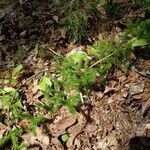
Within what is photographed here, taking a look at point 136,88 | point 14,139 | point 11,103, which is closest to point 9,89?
point 11,103

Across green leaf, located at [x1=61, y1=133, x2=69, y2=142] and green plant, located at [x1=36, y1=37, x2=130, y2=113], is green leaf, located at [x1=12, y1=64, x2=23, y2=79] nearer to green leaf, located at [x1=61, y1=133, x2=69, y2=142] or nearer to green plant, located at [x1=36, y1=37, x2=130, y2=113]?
green plant, located at [x1=36, y1=37, x2=130, y2=113]

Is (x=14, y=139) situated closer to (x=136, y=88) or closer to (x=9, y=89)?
(x=9, y=89)

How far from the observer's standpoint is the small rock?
12.4 ft

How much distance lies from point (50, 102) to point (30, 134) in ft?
1.36

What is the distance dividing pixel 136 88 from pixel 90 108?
558mm

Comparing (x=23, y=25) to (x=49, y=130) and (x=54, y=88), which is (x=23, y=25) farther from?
(x=49, y=130)

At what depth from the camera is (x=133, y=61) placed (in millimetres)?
4047

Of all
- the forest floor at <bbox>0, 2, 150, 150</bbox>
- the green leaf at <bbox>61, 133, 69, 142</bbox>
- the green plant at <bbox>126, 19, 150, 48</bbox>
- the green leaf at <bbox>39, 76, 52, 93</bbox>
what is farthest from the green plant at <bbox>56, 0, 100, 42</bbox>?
the green leaf at <bbox>61, 133, 69, 142</bbox>

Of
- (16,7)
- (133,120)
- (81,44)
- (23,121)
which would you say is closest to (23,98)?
(23,121)

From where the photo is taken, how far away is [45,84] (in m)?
3.99

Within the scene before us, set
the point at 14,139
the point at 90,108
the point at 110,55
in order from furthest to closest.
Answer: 1. the point at 110,55
2. the point at 90,108
3. the point at 14,139

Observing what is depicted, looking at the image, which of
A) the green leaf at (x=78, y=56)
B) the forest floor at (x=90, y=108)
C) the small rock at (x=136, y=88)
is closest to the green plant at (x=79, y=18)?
the forest floor at (x=90, y=108)

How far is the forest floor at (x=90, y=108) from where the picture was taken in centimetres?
350

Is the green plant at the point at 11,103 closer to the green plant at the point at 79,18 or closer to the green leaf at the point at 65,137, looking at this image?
the green leaf at the point at 65,137
